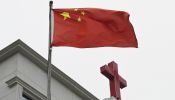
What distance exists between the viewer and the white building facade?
20469 mm

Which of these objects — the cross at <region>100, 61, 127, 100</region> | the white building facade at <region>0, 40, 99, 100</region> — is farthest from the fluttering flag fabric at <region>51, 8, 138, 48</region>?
the white building facade at <region>0, 40, 99, 100</region>

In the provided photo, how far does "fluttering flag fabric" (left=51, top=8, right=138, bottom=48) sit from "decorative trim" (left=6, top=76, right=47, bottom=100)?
4.03 metres

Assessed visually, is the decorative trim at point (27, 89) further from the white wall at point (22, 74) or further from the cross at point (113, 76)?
the cross at point (113, 76)

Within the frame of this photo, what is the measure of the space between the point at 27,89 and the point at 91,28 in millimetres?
4354

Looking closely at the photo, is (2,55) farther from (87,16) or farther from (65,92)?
(87,16)

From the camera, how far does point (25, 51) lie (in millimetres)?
21234

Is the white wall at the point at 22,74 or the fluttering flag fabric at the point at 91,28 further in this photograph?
the white wall at the point at 22,74

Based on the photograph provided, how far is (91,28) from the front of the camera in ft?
57.6

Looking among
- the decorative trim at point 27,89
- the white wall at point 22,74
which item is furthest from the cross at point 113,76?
the white wall at point 22,74

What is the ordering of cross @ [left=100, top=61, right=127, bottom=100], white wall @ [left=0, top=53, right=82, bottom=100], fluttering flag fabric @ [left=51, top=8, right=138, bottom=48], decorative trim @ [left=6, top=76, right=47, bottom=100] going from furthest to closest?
white wall @ [left=0, top=53, right=82, bottom=100] < decorative trim @ [left=6, top=76, right=47, bottom=100] < cross @ [left=100, top=61, right=127, bottom=100] < fluttering flag fabric @ [left=51, top=8, right=138, bottom=48]

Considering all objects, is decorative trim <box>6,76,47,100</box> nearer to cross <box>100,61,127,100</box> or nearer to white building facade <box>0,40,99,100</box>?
white building facade <box>0,40,99,100</box>

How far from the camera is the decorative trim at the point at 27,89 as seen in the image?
20391 mm

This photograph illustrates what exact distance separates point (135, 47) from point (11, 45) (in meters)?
5.30

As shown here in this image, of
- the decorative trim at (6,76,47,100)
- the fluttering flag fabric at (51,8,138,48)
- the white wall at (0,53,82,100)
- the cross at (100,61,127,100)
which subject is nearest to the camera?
the fluttering flag fabric at (51,8,138,48)
